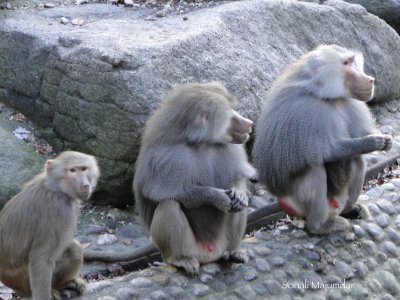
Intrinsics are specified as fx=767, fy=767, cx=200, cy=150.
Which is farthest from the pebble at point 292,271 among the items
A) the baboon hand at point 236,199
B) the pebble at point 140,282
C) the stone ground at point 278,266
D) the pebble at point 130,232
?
the pebble at point 130,232

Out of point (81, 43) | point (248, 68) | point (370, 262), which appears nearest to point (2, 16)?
point (81, 43)

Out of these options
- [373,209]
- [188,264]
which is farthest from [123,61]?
[373,209]

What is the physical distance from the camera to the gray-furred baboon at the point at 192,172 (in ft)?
16.5

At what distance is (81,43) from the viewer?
6852mm

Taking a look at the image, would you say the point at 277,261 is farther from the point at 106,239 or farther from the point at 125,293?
the point at 106,239

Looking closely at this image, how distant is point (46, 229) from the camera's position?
4.58 meters

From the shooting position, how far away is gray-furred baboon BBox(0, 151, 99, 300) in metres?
4.55

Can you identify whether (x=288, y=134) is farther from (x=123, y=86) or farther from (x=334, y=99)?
(x=123, y=86)

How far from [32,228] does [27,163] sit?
6.98 feet

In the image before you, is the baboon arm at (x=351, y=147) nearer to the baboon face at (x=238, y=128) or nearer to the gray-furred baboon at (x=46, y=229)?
the baboon face at (x=238, y=128)

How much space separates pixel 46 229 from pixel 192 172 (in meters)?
1.05

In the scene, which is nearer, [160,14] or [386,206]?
[386,206]

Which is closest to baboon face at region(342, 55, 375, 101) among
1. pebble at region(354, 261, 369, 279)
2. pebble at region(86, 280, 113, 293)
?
pebble at region(354, 261, 369, 279)

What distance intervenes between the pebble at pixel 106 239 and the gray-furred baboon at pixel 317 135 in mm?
1373
